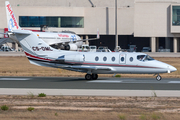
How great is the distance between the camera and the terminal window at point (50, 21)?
87.1 meters

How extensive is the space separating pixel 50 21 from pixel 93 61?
64028 mm

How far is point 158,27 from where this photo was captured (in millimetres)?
84938

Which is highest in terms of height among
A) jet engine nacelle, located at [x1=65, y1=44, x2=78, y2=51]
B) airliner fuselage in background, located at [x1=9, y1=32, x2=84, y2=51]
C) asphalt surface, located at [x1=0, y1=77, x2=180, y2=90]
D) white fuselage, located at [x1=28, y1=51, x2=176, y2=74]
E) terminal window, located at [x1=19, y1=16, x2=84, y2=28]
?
terminal window, located at [x1=19, y1=16, x2=84, y2=28]

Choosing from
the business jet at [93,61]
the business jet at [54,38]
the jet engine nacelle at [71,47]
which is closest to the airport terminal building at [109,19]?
the business jet at [54,38]

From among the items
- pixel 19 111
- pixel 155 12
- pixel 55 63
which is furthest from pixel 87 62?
pixel 155 12

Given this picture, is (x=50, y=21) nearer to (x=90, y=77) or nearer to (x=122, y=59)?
(x=90, y=77)

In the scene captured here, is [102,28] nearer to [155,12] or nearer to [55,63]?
[155,12]

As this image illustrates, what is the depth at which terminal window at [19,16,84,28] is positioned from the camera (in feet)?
286

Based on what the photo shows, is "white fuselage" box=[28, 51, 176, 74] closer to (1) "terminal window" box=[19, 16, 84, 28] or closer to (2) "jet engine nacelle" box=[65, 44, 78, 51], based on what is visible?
(2) "jet engine nacelle" box=[65, 44, 78, 51]

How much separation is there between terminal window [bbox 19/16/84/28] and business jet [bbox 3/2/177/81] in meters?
61.5

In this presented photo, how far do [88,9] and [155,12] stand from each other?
62.3 feet

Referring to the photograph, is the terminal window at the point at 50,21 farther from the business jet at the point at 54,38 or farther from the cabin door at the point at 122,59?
the cabin door at the point at 122,59

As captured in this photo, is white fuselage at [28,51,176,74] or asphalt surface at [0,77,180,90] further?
white fuselage at [28,51,176,74]

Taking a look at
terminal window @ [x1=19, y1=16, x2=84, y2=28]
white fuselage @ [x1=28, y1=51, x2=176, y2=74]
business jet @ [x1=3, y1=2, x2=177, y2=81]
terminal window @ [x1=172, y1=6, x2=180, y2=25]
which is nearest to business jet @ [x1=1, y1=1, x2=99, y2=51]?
terminal window @ [x1=19, y1=16, x2=84, y2=28]
